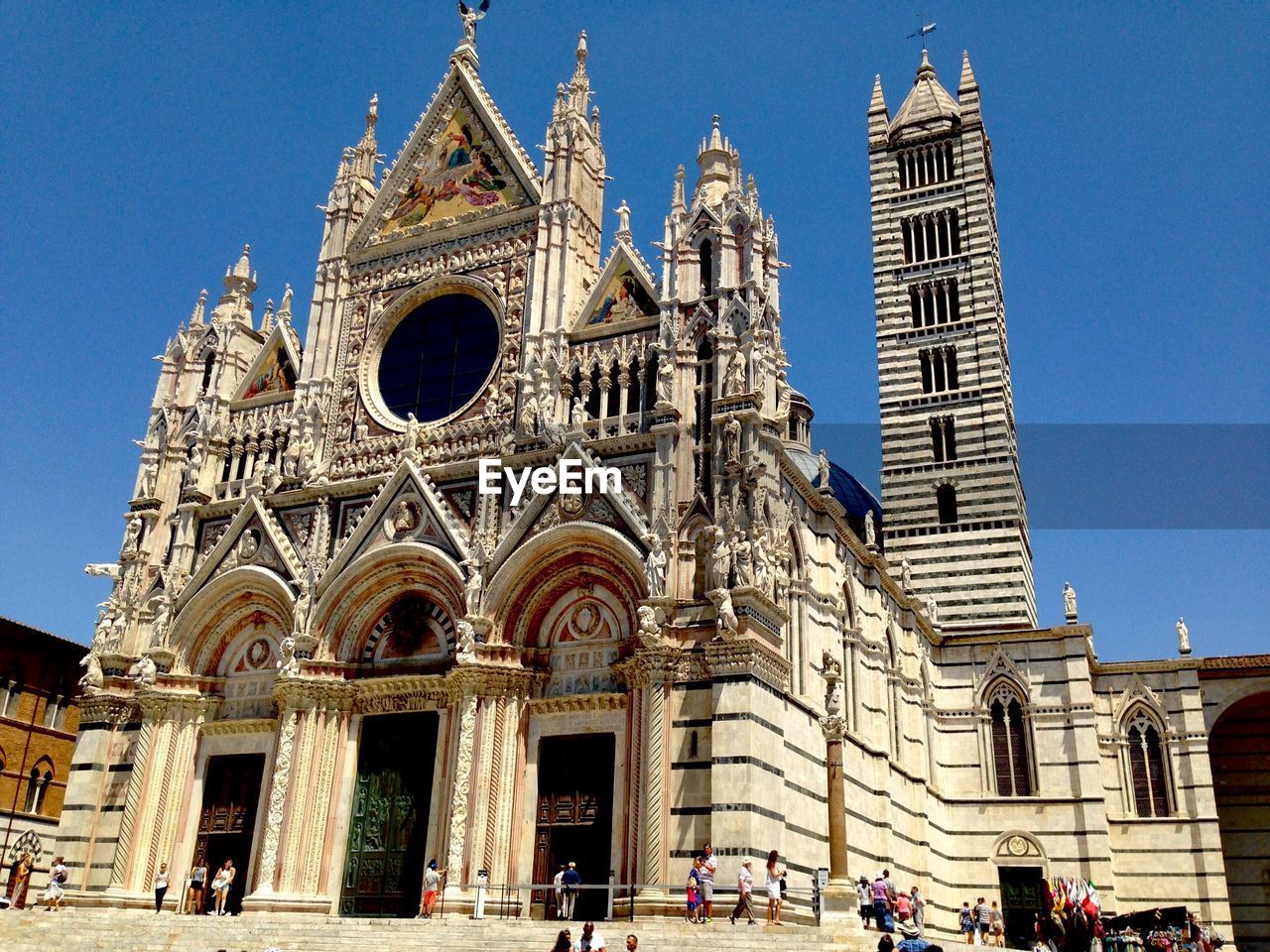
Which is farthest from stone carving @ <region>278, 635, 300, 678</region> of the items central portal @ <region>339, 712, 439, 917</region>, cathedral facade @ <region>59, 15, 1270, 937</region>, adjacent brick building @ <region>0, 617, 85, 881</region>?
adjacent brick building @ <region>0, 617, 85, 881</region>

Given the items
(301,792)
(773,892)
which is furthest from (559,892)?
(301,792)

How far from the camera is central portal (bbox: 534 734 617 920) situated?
67.2ft

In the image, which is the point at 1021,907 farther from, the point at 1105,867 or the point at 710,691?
the point at 710,691

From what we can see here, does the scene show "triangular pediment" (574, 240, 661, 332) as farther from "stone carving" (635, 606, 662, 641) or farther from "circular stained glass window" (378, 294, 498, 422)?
"stone carving" (635, 606, 662, 641)

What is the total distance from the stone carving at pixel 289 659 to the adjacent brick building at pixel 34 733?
1381cm

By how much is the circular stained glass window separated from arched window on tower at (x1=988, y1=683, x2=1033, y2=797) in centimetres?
1767

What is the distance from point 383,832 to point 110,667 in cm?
783

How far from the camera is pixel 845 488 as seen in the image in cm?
4312

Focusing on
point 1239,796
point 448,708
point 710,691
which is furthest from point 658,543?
point 1239,796

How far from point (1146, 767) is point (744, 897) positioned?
19.1 m

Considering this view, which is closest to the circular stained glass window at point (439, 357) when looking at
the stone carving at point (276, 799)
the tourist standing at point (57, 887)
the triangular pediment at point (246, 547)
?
the triangular pediment at point (246, 547)

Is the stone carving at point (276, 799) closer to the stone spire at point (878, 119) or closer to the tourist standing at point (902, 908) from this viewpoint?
the tourist standing at point (902, 908)

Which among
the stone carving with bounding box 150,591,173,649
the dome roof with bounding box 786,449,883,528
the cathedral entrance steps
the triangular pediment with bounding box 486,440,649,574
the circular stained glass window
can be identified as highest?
the dome roof with bounding box 786,449,883,528

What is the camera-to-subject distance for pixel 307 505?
25.7m
